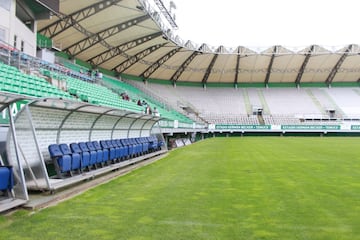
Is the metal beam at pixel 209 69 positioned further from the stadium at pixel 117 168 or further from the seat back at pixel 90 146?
the seat back at pixel 90 146

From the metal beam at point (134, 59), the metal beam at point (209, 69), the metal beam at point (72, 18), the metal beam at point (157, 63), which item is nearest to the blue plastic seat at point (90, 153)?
the metal beam at point (72, 18)

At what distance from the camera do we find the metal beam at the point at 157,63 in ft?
153

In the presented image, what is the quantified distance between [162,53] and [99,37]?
42.4ft

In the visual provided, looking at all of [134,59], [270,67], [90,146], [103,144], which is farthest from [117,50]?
[90,146]

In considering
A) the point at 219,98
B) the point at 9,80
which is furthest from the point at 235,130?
the point at 9,80

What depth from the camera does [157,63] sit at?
49.9 metres

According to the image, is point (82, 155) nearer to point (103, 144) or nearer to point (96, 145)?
point (96, 145)

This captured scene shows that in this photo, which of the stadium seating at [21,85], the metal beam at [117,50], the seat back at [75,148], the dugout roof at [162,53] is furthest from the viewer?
the metal beam at [117,50]

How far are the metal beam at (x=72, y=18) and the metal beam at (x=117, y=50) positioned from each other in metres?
8.40

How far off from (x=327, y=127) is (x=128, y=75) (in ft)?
96.9

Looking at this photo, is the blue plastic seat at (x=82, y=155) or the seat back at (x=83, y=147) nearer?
the blue plastic seat at (x=82, y=155)

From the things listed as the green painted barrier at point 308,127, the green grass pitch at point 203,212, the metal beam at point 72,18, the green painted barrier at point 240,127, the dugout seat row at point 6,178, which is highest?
the metal beam at point 72,18

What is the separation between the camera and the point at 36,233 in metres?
5.12

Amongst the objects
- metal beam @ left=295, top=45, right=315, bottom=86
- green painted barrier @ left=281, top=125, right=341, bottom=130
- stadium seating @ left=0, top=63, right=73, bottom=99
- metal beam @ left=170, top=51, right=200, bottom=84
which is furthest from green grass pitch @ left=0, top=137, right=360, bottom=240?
green painted barrier @ left=281, top=125, right=341, bottom=130
